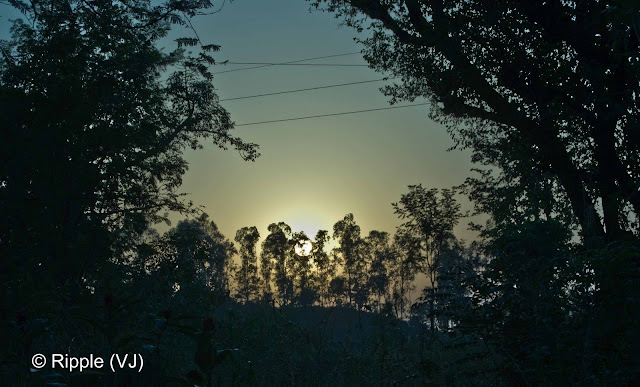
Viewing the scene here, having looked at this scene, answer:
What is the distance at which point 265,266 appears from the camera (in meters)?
85.7

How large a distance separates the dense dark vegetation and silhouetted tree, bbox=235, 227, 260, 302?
66134mm

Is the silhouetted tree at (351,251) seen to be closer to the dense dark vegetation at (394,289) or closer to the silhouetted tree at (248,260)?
the silhouetted tree at (248,260)

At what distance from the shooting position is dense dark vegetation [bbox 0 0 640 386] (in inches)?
206

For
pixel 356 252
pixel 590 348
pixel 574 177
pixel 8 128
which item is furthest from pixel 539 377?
pixel 356 252

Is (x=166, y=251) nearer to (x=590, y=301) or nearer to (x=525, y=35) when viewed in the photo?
(x=525, y=35)

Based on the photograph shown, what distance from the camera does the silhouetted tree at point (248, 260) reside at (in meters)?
86.1

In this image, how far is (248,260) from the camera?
8744 centimetres

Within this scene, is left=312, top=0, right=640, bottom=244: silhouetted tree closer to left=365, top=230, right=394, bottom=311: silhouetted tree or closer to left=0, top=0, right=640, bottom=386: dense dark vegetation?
left=0, top=0, right=640, bottom=386: dense dark vegetation

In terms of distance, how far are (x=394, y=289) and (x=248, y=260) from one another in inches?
3031

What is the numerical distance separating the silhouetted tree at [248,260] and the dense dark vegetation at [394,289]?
66134mm

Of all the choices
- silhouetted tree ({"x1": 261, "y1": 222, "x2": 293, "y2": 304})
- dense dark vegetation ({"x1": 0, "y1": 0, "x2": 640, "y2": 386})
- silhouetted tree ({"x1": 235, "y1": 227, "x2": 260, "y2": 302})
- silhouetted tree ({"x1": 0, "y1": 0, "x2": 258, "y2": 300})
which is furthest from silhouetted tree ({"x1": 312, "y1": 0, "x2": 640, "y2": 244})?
silhouetted tree ({"x1": 235, "y1": 227, "x2": 260, "y2": 302})

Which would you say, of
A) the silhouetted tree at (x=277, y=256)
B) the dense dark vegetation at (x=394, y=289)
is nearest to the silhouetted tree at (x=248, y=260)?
the silhouetted tree at (x=277, y=256)

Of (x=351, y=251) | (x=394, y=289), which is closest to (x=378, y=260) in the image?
(x=351, y=251)

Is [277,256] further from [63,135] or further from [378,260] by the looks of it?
[63,135]
